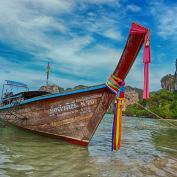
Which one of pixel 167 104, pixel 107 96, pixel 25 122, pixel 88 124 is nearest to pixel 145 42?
pixel 107 96

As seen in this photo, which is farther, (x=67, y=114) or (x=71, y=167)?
(x=67, y=114)

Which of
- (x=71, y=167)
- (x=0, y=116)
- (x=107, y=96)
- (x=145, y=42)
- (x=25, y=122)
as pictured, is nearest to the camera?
(x=71, y=167)

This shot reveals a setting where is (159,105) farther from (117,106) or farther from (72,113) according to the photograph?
(117,106)

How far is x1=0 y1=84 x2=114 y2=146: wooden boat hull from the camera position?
11.6 meters

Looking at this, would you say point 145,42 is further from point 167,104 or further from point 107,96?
point 167,104

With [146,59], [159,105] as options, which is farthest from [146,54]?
[159,105]

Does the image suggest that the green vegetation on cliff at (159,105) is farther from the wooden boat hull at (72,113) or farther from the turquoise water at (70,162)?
the turquoise water at (70,162)

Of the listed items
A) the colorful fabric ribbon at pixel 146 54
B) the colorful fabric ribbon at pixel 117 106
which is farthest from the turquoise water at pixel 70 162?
the colorful fabric ribbon at pixel 146 54

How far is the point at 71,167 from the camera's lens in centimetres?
820

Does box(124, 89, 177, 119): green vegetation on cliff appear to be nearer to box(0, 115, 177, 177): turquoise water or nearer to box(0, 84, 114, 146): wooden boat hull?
box(0, 84, 114, 146): wooden boat hull

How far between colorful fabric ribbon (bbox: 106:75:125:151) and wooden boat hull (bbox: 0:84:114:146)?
356 millimetres

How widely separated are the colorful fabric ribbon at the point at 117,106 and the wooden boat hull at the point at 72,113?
1.17 feet

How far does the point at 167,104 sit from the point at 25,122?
110419 millimetres

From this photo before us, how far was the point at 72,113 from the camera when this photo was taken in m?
12.2
